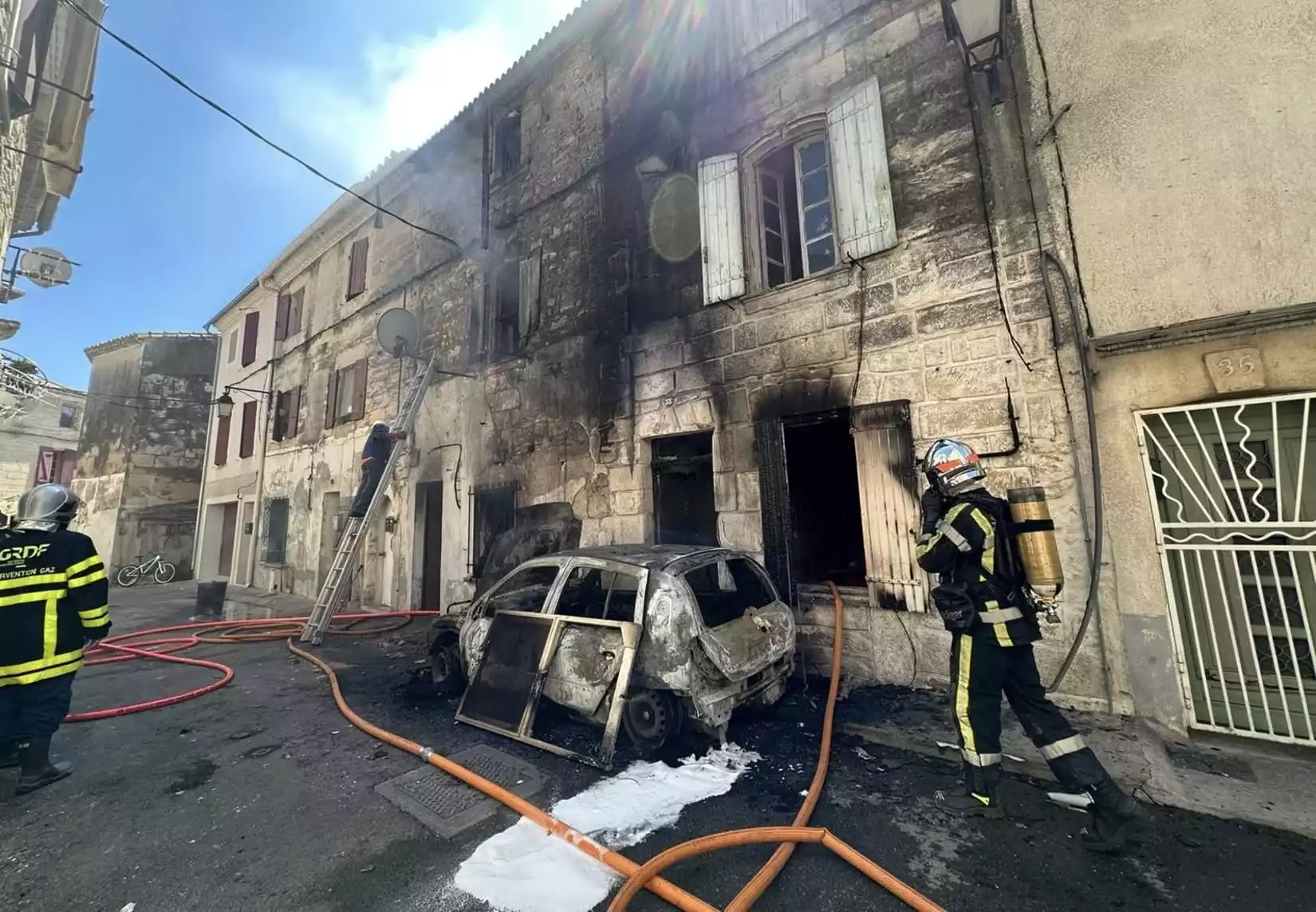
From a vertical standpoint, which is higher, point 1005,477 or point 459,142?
point 459,142

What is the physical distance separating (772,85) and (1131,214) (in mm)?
3901

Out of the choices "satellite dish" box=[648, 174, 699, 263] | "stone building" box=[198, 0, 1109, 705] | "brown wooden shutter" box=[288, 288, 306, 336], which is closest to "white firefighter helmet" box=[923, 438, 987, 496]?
"stone building" box=[198, 0, 1109, 705]

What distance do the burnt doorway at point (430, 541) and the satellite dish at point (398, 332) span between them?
262 centimetres

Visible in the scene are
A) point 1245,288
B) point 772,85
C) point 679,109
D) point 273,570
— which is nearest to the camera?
point 1245,288

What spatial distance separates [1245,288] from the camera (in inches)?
146

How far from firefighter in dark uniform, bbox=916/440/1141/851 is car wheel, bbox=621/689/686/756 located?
→ 166 centimetres

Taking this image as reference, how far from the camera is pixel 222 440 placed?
1691 centimetres

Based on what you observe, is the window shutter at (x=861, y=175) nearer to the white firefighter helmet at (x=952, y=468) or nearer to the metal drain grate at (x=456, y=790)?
the white firefighter helmet at (x=952, y=468)

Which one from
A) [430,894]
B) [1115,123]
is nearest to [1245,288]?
[1115,123]

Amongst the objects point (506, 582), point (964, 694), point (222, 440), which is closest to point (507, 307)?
point (506, 582)

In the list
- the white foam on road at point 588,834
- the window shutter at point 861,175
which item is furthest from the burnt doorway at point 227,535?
the window shutter at point 861,175

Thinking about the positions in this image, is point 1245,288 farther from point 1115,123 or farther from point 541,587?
point 541,587

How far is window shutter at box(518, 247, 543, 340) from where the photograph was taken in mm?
8664

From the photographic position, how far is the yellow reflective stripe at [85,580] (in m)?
3.51
